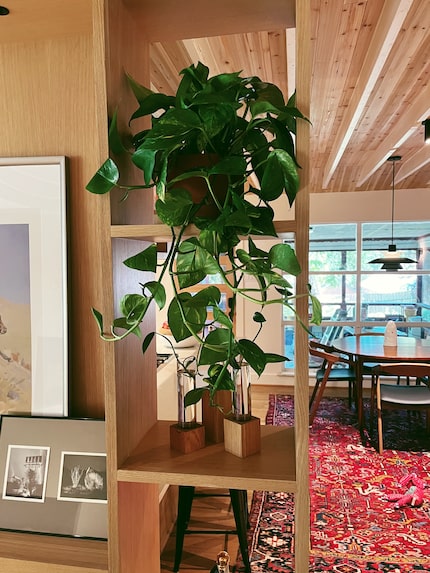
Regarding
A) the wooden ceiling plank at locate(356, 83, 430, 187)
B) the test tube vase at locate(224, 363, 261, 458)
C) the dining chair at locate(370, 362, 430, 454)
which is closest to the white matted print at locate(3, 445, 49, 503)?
the test tube vase at locate(224, 363, 261, 458)

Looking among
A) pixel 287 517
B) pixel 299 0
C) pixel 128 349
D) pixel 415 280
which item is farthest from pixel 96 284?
pixel 415 280

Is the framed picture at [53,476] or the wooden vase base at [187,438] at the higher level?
the wooden vase base at [187,438]

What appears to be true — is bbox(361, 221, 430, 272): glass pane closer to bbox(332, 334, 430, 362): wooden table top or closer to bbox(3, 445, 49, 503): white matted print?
bbox(332, 334, 430, 362): wooden table top

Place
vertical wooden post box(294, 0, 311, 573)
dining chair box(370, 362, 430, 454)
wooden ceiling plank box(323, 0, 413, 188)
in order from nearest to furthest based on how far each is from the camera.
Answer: vertical wooden post box(294, 0, 311, 573) < wooden ceiling plank box(323, 0, 413, 188) < dining chair box(370, 362, 430, 454)

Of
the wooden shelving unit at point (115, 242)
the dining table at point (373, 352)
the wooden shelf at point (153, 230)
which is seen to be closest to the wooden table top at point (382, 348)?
the dining table at point (373, 352)

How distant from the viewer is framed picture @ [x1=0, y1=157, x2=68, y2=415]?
1.30 m

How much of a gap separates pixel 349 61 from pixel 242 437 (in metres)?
2.22

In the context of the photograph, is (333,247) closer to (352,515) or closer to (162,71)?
(352,515)

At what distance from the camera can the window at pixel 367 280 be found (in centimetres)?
618

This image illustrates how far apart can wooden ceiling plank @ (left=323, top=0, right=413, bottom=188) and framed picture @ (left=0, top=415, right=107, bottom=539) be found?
185 centimetres

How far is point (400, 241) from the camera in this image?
6230 mm

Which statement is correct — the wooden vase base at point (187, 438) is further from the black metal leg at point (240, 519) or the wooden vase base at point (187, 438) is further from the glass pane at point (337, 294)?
the glass pane at point (337, 294)

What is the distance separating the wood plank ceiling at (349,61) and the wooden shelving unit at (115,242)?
1.49 feet

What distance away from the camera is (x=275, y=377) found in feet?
20.6
